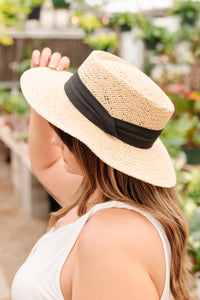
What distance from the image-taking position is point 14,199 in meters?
4.65

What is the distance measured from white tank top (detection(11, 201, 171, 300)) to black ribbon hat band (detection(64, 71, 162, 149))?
163 mm

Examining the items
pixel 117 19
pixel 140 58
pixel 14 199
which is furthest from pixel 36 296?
pixel 140 58

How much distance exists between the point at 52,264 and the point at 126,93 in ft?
1.52

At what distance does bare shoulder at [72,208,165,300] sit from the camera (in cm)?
81

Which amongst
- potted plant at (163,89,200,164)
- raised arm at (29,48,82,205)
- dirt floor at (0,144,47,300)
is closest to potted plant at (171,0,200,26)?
potted plant at (163,89,200,164)

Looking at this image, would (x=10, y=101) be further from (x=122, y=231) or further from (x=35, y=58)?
(x=122, y=231)

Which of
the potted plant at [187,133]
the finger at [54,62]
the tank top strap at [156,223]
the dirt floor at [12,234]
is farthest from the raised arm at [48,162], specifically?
the potted plant at [187,133]

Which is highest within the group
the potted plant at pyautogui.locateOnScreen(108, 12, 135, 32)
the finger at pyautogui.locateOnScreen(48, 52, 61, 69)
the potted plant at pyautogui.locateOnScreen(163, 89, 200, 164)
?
the finger at pyautogui.locateOnScreen(48, 52, 61, 69)

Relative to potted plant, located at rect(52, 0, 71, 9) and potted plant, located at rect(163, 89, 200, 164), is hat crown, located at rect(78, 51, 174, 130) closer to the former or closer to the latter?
potted plant, located at rect(163, 89, 200, 164)

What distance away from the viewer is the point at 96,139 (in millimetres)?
942

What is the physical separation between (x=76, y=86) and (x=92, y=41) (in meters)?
4.00

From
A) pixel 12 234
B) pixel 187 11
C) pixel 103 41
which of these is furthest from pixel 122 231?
pixel 103 41

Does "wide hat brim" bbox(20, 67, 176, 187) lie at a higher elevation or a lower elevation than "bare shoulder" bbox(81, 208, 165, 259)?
higher

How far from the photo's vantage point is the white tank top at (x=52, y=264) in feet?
3.11
